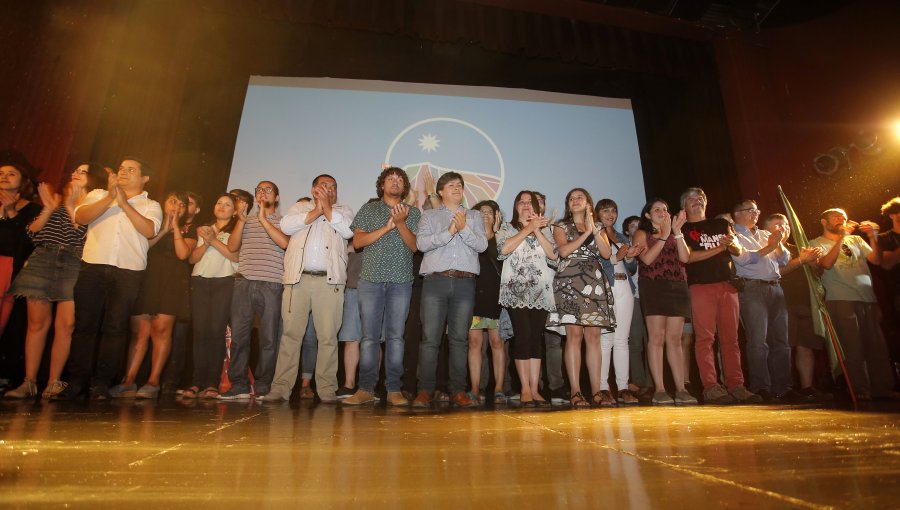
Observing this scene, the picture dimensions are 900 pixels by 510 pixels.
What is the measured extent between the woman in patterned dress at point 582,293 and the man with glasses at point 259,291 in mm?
1768

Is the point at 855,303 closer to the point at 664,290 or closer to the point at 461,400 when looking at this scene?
the point at 664,290

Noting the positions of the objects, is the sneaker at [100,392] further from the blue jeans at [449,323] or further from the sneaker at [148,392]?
the blue jeans at [449,323]

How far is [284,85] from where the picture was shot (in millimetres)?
4758

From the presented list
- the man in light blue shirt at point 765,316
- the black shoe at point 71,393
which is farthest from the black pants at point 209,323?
the man in light blue shirt at point 765,316

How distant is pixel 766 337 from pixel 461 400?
220cm

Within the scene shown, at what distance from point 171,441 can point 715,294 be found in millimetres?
3221

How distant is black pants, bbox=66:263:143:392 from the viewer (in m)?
2.82

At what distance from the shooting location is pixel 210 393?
310 centimetres

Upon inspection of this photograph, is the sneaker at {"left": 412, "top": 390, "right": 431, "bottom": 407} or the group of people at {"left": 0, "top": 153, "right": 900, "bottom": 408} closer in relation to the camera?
the sneaker at {"left": 412, "top": 390, "right": 431, "bottom": 407}

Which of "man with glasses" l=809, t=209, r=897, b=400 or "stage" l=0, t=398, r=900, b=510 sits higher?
"man with glasses" l=809, t=209, r=897, b=400

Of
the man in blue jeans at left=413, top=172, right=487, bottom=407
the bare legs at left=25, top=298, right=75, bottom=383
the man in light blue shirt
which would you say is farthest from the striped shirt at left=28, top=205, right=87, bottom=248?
the man in light blue shirt

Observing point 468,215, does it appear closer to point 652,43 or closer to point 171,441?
point 171,441

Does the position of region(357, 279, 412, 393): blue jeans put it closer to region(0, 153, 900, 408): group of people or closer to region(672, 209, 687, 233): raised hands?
region(0, 153, 900, 408): group of people

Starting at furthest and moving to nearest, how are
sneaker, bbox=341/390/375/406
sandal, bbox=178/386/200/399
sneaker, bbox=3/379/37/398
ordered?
sandal, bbox=178/386/200/399, sneaker, bbox=341/390/375/406, sneaker, bbox=3/379/37/398
